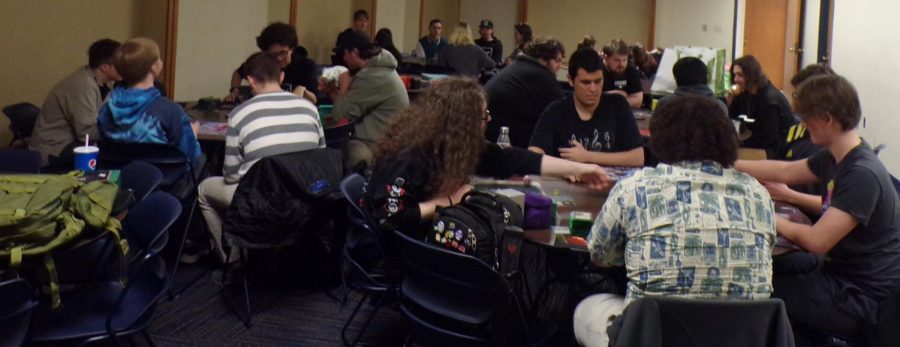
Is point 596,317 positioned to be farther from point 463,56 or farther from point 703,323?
point 463,56

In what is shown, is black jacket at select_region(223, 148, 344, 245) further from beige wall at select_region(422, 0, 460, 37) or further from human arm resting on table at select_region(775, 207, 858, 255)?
beige wall at select_region(422, 0, 460, 37)

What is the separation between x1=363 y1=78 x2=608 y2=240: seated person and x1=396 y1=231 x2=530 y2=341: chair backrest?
0.21 meters

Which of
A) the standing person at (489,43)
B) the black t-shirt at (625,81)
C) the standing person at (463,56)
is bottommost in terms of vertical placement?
the black t-shirt at (625,81)

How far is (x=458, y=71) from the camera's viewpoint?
9.27 meters

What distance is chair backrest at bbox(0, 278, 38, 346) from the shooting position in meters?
2.17

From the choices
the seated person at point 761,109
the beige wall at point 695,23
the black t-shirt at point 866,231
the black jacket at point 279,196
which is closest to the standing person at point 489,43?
the beige wall at point 695,23

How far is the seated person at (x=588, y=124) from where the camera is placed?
161 inches

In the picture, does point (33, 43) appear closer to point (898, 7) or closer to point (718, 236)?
point (718, 236)

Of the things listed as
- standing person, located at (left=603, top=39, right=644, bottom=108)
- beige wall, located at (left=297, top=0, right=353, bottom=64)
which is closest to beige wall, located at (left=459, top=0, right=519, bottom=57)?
beige wall, located at (left=297, top=0, right=353, bottom=64)

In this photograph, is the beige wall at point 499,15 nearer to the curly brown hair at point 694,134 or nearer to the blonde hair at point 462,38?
the blonde hair at point 462,38

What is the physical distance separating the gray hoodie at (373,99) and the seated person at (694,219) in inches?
115

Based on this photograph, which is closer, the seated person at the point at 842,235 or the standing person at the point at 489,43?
the seated person at the point at 842,235

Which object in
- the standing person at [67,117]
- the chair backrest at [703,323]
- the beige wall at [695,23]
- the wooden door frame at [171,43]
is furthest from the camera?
the beige wall at [695,23]

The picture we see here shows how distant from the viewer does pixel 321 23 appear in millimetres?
9750
